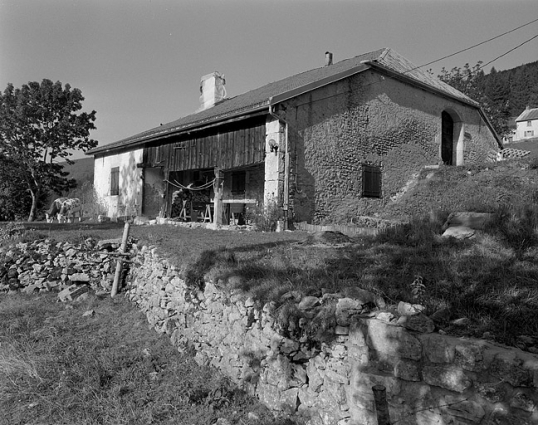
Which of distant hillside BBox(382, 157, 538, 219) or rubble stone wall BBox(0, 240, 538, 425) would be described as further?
distant hillside BBox(382, 157, 538, 219)

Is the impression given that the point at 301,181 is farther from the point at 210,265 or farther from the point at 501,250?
the point at 501,250

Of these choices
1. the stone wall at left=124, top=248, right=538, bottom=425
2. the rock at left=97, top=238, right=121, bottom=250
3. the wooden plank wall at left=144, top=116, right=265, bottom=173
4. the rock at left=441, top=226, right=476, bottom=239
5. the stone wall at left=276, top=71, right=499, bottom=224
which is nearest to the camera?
the stone wall at left=124, top=248, right=538, bottom=425

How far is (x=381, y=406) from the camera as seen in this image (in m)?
2.46

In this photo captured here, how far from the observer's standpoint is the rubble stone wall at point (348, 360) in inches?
83.2

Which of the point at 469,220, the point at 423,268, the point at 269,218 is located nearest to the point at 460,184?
the point at 269,218

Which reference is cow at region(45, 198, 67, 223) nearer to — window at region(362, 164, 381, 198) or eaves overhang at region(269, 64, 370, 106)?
eaves overhang at region(269, 64, 370, 106)

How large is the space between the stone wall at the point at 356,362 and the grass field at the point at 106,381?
284mm

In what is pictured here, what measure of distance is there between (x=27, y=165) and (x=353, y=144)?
2121 centimetres

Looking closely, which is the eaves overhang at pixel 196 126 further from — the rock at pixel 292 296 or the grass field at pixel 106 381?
the rock at pixel 292 296

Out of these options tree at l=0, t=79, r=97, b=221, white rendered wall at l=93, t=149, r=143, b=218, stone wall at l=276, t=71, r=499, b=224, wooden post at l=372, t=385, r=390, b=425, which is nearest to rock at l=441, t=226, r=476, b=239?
wooden post at l=372, t=385, r=390, b=425

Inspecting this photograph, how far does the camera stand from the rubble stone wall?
211 centimetres

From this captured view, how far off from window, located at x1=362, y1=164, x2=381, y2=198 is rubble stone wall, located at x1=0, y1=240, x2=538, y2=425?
8.40 meters

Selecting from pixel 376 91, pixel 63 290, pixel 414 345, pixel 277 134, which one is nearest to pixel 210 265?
pixel 414 345

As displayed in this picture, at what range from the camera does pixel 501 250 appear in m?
3.60
